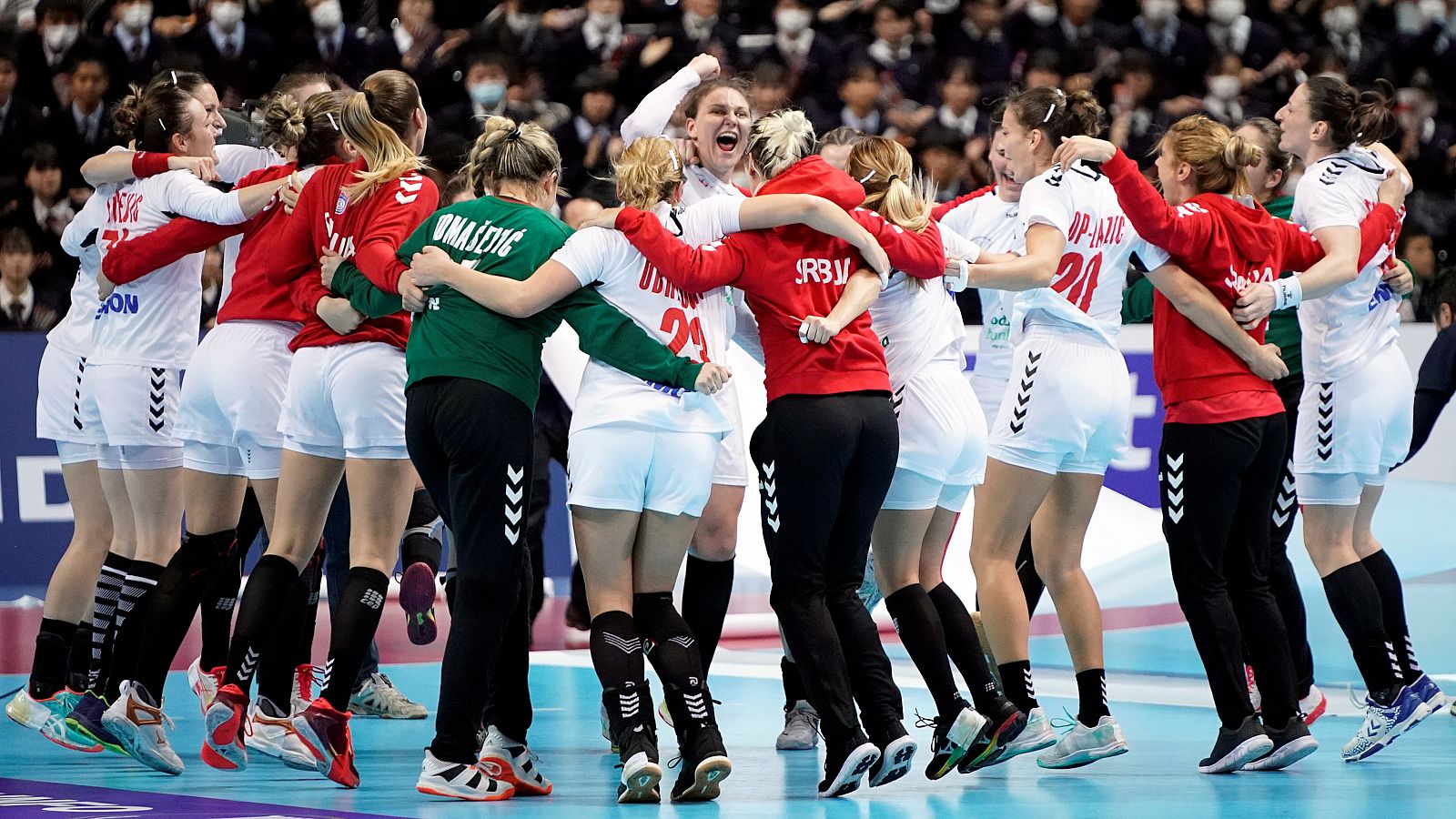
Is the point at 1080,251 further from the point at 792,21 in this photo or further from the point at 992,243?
the point at 792,21

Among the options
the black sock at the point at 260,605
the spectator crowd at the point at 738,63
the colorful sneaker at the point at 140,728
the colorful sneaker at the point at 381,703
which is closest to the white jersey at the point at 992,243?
the colorful sneaker at the point at 381,703

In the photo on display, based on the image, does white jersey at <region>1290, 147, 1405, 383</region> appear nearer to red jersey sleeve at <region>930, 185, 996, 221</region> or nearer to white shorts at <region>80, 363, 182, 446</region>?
red jersey sleeve at <region>930, 185, 996, 221</region>

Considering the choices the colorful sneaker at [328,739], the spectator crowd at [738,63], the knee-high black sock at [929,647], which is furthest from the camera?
the spectator crowd at [738,63]

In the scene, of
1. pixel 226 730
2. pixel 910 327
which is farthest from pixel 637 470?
pixel 226 730

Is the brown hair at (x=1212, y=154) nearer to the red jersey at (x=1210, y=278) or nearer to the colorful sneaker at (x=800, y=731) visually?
the red jersey at (x=1210, y=278)

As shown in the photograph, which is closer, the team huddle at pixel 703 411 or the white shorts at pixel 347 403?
the team huddle at pixel 703 411

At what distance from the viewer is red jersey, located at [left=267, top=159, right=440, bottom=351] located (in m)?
5.51

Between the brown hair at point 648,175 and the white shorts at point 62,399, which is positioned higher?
the brown hair at point 648,175

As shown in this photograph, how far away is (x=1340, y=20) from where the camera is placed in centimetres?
1499

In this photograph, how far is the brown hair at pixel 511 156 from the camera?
Result: 17.2 feet

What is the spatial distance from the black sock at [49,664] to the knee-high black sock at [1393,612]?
196 inches

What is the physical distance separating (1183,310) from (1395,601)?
5.06ft

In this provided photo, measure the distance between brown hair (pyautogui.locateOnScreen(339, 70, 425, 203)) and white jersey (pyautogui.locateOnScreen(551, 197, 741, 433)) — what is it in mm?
790

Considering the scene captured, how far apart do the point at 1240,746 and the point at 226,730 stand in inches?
134
